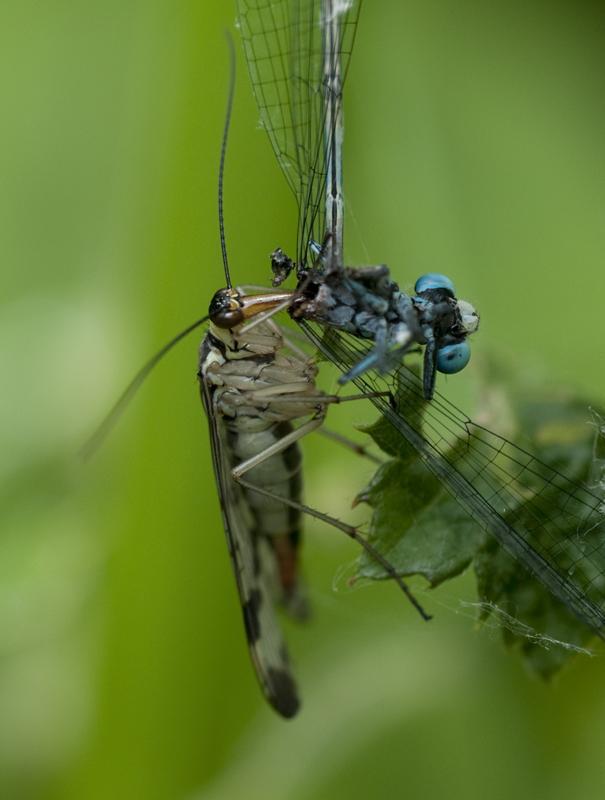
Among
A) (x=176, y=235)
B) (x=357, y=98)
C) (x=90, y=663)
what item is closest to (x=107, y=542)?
(x=90, y=663)

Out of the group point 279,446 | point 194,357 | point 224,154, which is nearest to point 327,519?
point 279,446

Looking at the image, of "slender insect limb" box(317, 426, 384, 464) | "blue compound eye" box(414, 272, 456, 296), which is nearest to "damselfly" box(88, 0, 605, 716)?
"blue compound eye" box(414, 272, 456, 296)

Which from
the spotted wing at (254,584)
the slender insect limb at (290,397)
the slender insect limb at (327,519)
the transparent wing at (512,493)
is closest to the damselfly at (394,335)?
the transparent wing at (512,493)

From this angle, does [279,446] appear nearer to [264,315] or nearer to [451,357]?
[264,315]

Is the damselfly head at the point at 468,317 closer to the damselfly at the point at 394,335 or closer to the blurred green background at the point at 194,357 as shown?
the damselfly at the point at 394,335

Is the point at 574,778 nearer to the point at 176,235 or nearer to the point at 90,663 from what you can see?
the point at 90,663

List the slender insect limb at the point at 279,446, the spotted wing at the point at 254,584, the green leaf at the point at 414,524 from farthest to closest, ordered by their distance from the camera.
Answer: the spotted wing at the point at 254,584
the slender insect limb at the point at 279,446
the green leaf at the point at 414,524
